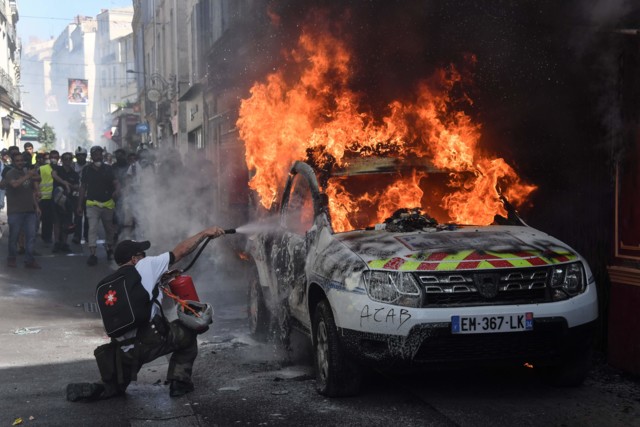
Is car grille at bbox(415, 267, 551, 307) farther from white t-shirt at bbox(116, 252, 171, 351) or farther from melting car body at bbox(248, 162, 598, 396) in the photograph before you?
white t-shirt at bbox(116, 252, 171, 351)

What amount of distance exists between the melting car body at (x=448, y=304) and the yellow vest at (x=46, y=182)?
11.4 m

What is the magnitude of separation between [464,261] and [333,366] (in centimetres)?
117

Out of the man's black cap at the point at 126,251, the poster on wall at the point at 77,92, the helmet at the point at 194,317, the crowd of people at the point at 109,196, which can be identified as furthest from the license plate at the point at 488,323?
the poster on wall at the point at 77,92

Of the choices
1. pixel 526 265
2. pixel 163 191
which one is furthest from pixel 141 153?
pixel 526 265

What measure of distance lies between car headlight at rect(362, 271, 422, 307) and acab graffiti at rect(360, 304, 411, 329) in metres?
0.05

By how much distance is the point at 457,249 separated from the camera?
550 cm

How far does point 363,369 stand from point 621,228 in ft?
8.03

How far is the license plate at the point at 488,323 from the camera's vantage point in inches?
203

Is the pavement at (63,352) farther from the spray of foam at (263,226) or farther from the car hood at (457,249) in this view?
the car hood at (457,249)

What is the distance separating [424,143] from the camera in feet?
24.7

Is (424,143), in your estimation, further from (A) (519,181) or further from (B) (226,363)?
(B) (226,363)

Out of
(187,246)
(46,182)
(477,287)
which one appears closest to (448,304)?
(477,287)

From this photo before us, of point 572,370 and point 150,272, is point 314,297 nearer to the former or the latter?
point 150,272

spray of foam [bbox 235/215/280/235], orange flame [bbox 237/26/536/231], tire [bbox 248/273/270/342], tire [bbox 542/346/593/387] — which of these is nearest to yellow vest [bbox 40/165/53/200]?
orange flame [bbox 237/26/536/231]
